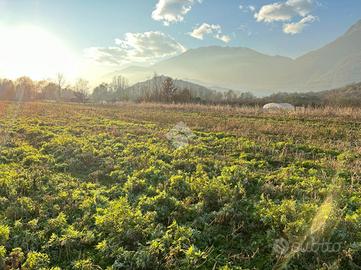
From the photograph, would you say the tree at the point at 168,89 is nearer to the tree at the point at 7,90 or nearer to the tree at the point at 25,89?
the tree at the point at 25,89

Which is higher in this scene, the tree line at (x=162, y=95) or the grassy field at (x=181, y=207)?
the tree line at (x=162, y=95)

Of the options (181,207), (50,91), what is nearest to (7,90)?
(50,91)

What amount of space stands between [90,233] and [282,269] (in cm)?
393

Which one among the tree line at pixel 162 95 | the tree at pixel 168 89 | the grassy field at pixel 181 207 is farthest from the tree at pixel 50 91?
the grassy field at pixel 181 207

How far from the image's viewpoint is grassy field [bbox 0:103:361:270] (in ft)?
17.6

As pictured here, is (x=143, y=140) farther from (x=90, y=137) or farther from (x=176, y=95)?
(x=176, y=95)

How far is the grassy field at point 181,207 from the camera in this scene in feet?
17.6

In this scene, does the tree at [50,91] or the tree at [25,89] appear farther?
the tree at [50,91]

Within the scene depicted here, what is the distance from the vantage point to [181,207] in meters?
7.26

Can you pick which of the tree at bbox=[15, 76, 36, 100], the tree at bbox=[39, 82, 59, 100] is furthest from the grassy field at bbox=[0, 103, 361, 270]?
the tree at bbox=[39, 82, 59, 100]

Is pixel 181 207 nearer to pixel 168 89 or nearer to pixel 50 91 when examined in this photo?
pixel 168 89

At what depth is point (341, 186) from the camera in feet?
26.1

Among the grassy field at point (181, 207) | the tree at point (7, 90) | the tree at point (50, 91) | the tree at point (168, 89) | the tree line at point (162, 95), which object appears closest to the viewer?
the grassy field at point (181, 207)

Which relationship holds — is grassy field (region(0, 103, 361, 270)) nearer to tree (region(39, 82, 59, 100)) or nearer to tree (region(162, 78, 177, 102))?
tree (region(162, 78, 177, 102))
